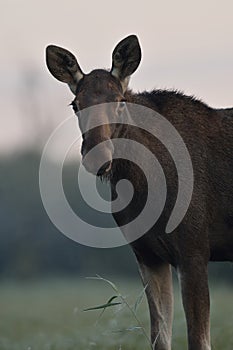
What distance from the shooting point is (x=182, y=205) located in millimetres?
8641

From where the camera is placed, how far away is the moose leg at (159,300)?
9.30m

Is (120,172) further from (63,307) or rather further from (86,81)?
(63,307)

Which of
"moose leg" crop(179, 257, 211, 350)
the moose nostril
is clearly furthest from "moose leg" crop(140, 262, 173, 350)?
the moose nostril

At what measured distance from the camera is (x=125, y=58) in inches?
357

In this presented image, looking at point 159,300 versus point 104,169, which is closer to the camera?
point 104,169

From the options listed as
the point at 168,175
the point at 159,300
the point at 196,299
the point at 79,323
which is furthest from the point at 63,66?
the point at 79,323

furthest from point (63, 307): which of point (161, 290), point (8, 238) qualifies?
point (8, 238)

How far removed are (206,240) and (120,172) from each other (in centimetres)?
92

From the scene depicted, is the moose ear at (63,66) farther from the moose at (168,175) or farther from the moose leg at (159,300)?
the moose leg at (159,300)

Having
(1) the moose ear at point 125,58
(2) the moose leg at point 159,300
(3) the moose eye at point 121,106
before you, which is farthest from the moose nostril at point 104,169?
(2) the moose leg at point 159,300

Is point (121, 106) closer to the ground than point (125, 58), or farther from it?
closer to the ground

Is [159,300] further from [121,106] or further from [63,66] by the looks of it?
[63,66]

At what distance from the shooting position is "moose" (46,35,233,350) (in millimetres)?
8578

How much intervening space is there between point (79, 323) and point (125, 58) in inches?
376
